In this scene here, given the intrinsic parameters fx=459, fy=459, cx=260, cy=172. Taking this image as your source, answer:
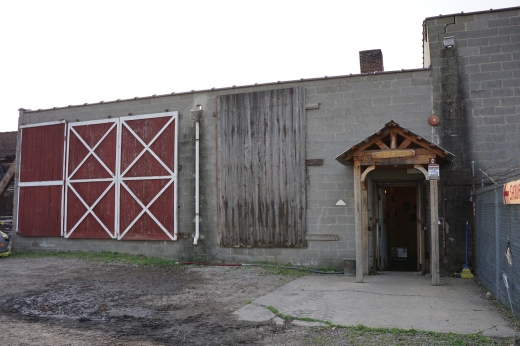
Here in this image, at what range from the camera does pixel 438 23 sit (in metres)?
11.2

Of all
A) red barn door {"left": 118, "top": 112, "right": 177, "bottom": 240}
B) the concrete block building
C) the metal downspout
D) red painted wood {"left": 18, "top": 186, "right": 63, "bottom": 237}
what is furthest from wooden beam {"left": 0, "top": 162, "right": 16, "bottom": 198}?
the metal downspout

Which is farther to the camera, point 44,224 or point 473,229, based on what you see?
point 44,224

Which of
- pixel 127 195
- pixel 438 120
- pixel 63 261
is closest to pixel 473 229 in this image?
pixel 438 120

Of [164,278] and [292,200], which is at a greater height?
[292,200]

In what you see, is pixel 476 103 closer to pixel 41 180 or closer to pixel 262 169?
pixel 262 169

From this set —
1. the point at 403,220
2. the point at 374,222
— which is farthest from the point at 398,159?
the point at 403,220

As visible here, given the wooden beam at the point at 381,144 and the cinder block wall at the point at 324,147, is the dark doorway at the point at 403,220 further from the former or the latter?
A: the wooden beam at the point at 381,144

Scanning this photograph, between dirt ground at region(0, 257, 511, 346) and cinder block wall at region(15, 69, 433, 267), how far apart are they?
1080 millimetres

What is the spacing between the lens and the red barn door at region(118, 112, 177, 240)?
13102mm

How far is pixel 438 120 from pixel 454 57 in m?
1.60

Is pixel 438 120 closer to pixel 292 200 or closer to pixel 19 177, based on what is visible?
pixel 292 200

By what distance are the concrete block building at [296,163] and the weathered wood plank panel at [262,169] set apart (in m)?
0.03

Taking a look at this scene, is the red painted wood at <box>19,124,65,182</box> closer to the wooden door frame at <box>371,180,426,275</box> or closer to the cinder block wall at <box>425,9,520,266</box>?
the wooden door frame at <box>371,180,426,275</box>

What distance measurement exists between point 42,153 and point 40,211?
1887 millimetres
